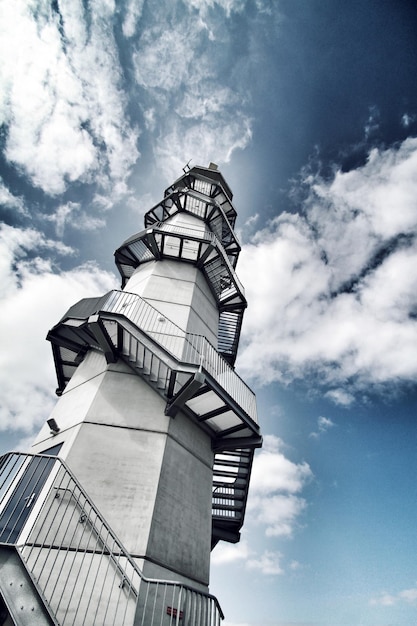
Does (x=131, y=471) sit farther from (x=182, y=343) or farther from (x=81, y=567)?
(x=182, y=343)

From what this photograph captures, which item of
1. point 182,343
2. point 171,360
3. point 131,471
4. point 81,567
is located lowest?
point 81,567

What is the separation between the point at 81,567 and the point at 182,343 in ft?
17.2

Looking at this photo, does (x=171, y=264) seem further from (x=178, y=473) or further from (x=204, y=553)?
(x=204, y=553)

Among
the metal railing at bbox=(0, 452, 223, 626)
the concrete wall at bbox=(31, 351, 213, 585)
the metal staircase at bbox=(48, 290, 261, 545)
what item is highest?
the metal staircase at bbox=(48, 290, 261, 545)

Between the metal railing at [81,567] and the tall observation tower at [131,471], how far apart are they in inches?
0.9

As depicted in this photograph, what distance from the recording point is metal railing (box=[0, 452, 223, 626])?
16.5 ft

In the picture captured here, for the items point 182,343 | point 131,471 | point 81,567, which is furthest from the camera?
point 182,343

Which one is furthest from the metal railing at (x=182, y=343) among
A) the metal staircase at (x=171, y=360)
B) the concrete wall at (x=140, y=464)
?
the concrete wall at (x=140, y=464)

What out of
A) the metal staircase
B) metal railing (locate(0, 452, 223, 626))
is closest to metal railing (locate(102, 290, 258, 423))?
the metal staircase

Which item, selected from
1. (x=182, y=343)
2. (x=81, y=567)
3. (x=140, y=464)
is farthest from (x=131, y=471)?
(x=182, y=343)

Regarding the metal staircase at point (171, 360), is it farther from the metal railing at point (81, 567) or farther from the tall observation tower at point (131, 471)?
the metal railing at point (81, 567)

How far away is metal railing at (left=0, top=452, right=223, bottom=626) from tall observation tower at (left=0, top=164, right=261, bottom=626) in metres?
0.02

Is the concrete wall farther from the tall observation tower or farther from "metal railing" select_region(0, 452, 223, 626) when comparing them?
"metal railing" select_region(0, 452, 223, 626)

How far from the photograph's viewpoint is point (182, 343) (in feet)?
29.7
